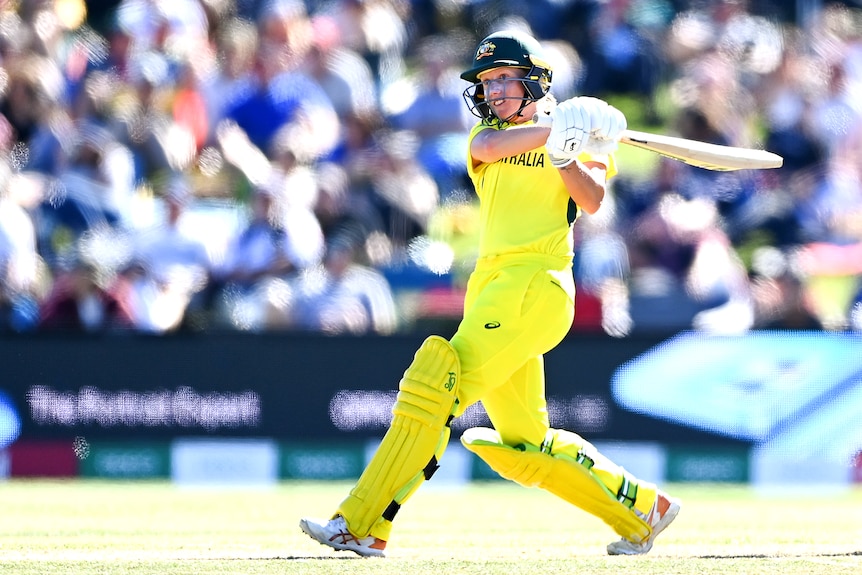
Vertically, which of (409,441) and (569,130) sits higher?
(569,130)

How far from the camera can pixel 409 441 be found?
15.0 ft

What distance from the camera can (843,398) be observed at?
28.8ft

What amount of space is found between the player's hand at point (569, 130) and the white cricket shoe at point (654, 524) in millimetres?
1388

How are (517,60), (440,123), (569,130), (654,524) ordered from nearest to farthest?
(569,130) → (517,60) → (654,524) → (440,123)

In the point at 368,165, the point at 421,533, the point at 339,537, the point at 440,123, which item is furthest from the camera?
the point at 440,123

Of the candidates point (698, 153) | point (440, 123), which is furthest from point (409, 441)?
point (440, 123)

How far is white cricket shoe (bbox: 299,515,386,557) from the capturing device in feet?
14.8

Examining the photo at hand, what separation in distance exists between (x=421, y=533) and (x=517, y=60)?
2315 millimetres

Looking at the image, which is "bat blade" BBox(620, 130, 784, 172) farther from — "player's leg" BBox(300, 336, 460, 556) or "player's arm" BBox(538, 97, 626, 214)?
"player's leg" BBox(300, 336, 460, 556)

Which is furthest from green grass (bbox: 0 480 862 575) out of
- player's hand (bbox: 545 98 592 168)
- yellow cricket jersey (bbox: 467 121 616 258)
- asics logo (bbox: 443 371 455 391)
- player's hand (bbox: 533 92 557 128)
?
player's hand (bbox: 533 92 557 128)

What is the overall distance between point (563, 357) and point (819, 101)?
3871 mm

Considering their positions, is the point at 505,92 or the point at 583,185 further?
the point at 505,92

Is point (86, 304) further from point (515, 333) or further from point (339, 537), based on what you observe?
point (515, 333)

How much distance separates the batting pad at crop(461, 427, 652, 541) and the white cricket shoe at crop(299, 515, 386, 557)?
51cm
